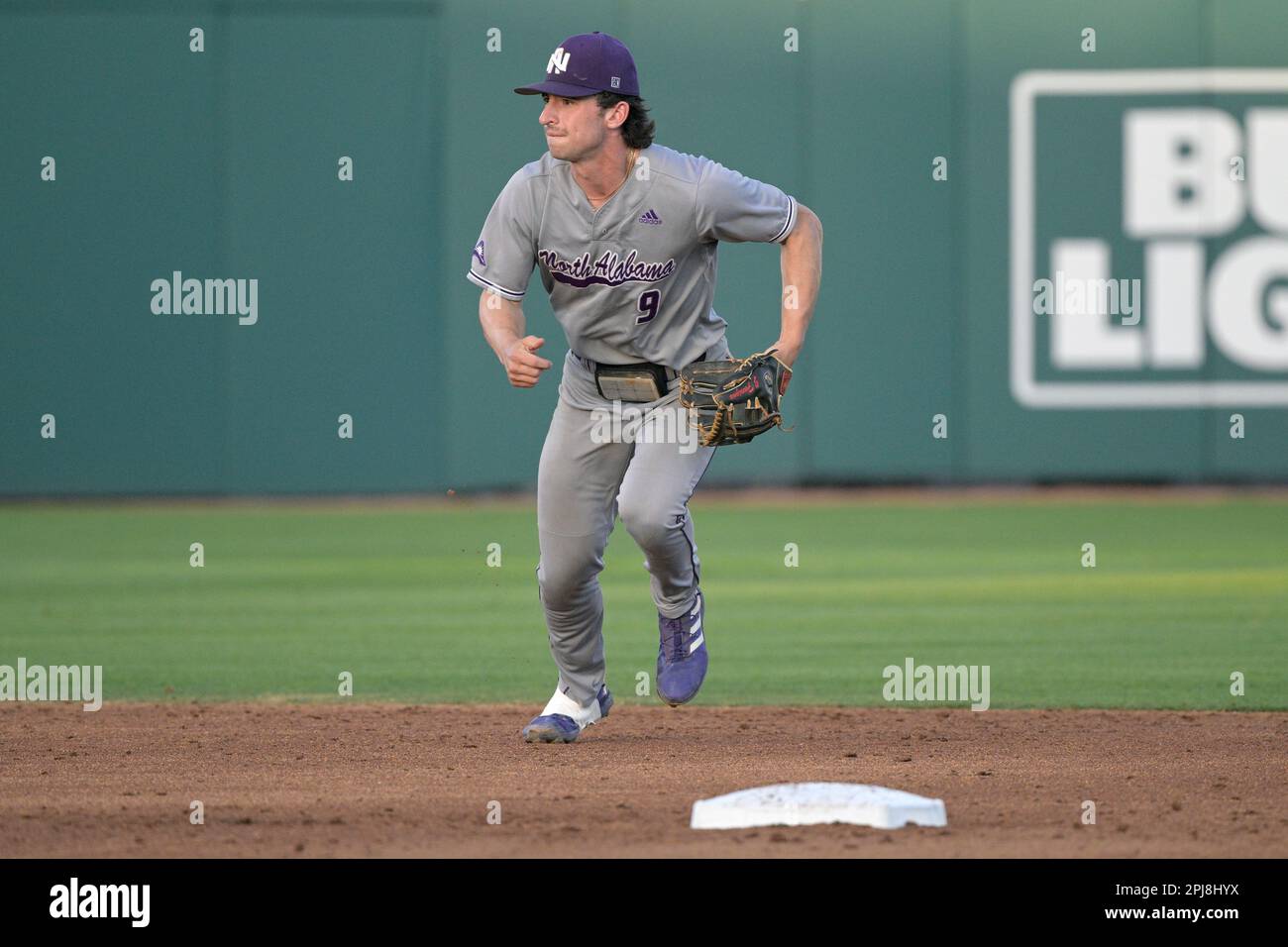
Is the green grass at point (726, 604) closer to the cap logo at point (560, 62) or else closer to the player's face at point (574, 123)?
the player's face at point (574, 123)

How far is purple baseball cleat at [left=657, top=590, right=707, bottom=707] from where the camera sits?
252 inches

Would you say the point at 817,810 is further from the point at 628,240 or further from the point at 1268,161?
the point at 1268,161

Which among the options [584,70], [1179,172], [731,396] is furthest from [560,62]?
[1179,172]

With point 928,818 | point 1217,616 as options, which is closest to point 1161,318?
point 1217,616

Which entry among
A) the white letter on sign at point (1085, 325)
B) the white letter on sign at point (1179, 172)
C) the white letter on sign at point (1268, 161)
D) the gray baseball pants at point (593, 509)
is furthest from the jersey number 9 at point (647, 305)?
the white letter on sign at point (1268, 161)

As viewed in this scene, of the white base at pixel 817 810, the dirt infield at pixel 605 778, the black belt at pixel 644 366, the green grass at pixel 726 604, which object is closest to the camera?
the dirt infield at pixel 605 778

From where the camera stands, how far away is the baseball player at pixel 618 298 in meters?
6.18

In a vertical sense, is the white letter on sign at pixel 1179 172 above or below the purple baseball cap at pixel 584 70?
above

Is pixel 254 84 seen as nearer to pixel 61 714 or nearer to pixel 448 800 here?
pixel 61 714

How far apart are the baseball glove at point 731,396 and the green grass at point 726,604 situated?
1.97m

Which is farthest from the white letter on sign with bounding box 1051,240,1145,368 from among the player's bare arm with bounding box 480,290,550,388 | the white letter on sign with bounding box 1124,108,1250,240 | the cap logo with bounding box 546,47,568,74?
the cap logo with bounding box 546,47,568,74

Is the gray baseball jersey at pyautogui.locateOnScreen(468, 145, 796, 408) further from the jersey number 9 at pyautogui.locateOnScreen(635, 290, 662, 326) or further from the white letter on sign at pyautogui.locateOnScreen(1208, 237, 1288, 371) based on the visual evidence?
the white letter on sign at pyautogui.locateOnScreen(1208, 237, 1288, 371)

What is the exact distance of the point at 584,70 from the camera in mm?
6098

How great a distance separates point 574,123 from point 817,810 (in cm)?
243
